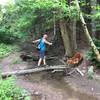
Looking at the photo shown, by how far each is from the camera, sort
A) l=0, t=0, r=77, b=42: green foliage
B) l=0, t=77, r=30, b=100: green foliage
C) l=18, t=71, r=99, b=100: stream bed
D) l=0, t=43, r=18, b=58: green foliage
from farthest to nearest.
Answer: l=0, t=43, r=18, b=58: green foliage → l=0, t=0, r=77, b=42: green foliage → l=18, t=71, r=99, b=100: stream bed → l=0, t=77, r=30, b=100: green foliage

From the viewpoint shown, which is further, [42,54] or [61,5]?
[42,54]

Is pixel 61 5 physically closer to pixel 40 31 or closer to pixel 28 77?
pixel 28 77

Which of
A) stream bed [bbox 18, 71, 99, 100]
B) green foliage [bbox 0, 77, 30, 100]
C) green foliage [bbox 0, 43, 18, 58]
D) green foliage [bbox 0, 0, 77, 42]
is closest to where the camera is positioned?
green foliage [bbox 0, 77, 30, 100]

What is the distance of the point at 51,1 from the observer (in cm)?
1270

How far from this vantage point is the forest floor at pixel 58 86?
10547 millimetres

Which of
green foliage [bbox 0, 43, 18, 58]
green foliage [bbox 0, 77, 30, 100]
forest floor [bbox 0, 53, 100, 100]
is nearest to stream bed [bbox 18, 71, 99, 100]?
forest floor [bbox 0, 53, 100, 100]

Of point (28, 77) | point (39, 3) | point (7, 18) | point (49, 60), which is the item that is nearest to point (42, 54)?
point (49, 60)

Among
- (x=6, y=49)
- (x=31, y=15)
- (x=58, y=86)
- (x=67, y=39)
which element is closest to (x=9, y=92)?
(x=58, y=86)

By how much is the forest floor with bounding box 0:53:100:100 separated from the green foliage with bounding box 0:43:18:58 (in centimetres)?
317

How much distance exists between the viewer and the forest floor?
34.6ft

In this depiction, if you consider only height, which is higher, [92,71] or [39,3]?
[39,3]

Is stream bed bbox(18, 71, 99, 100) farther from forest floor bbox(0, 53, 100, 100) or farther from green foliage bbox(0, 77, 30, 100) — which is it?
green foliage bbox(0, 77, 30, 100)

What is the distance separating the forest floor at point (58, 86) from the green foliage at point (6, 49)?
10.4ft

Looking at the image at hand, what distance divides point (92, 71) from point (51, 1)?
13.1 ft
